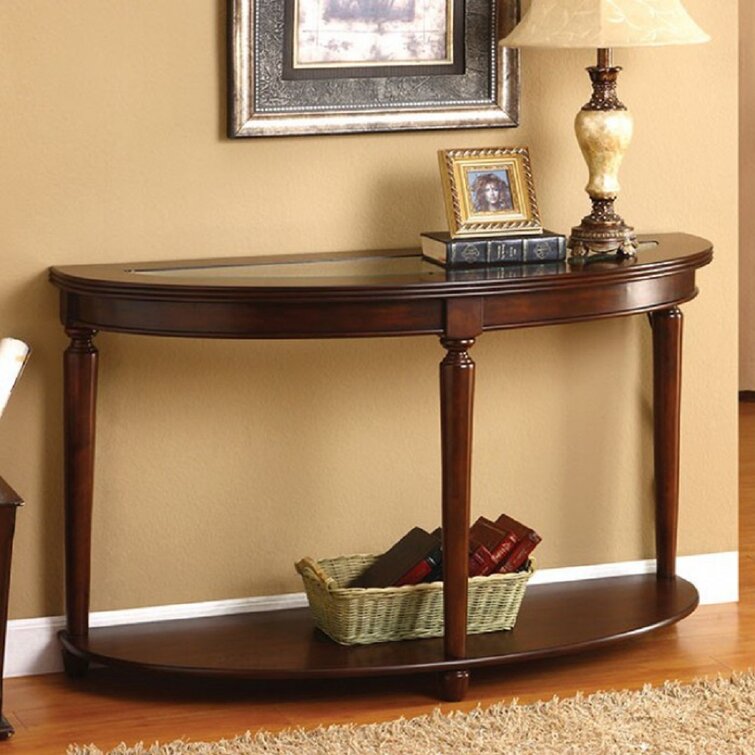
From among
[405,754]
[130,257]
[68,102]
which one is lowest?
[405,754]

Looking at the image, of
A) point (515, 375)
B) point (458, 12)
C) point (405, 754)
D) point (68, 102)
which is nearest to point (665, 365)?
point (515, 375)

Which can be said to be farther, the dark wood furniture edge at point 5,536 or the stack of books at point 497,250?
the stack of books at point 497,250

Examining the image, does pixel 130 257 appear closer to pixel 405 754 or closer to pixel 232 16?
pixel 232 16

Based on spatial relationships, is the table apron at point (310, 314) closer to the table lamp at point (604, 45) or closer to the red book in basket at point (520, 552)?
the table lamp at point (604, 45)

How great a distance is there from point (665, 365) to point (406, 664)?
99 centimetres

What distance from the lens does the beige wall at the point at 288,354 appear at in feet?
11.6

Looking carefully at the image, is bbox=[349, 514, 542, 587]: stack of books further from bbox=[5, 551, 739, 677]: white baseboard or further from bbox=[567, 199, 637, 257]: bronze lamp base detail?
bbox=[567, 199, 637, 257]: bronze lamp base detail

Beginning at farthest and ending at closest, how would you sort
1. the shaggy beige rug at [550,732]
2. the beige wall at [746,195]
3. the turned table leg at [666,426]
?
1. the beige wall at [746,195]
2. the turned table leg at [666,426]
3. the shaggy beige rug at [550,732]

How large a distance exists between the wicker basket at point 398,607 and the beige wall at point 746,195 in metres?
3.18

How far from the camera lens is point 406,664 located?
11.3 feet

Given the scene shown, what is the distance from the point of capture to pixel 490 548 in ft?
12.1

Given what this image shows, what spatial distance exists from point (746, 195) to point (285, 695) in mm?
3680

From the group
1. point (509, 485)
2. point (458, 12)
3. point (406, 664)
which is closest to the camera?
point (406, 664)

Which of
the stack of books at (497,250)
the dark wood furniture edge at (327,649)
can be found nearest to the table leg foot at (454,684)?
the dark wood furniture edge at (327,649)
